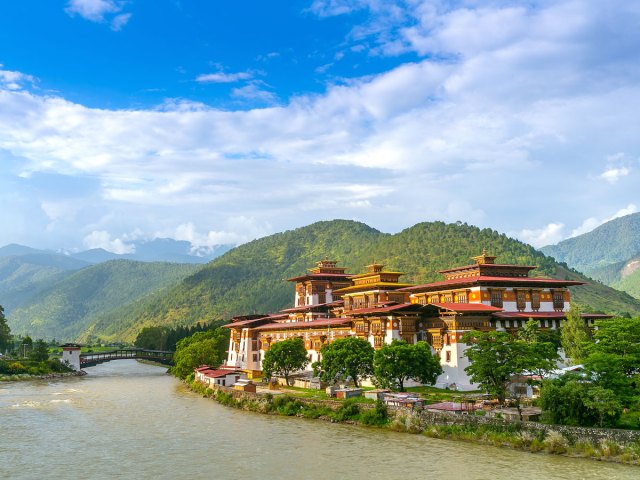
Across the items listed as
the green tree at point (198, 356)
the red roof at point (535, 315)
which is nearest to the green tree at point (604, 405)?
the red roof at point (535, 315)

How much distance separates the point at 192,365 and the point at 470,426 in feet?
215

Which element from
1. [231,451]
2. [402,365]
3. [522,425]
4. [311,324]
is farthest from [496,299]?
[231,451]

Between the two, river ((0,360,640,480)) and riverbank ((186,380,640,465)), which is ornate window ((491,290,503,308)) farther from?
river ((0,360,640,480))

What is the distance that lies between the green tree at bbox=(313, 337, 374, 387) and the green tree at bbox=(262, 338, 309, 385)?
9.66m

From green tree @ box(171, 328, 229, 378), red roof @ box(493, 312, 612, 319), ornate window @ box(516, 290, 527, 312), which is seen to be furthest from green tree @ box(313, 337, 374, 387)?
green tree @ box(171, 328, 229, 378)

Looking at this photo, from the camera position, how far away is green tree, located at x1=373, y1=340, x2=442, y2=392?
59.8 m

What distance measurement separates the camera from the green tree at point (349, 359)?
64.6m

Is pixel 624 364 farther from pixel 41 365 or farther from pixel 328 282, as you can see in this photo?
pixel 41 365

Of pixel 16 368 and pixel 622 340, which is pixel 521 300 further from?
pixel 16 368

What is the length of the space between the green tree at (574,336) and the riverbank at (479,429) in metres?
21.9

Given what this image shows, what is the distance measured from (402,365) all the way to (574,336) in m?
19.8

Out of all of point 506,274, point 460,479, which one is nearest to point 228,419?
point 460,479

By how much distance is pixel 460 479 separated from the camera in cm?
3684

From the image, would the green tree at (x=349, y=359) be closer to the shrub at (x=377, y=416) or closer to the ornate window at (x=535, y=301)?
the shrub at (x=377, y=416)
